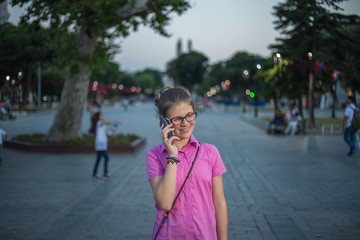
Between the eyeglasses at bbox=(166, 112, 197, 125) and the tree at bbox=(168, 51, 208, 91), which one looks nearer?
the eyeglasses at bbox=(166, 112, 197, 125)

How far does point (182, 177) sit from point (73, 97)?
39.3 ft

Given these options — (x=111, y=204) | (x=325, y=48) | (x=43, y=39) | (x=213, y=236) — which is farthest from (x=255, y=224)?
(x=325, y=48)

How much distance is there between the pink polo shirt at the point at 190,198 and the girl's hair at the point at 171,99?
0.23m

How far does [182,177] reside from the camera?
2.40 metres

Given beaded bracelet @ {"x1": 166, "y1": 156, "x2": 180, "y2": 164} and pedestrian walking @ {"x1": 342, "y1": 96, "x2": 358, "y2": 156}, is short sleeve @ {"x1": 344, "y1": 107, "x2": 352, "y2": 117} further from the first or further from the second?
beaded bracelet @ {"x1": 166, "y1": 156, "x2": 180, "y2": 164}

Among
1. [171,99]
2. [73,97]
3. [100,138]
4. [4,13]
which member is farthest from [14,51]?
[171,99]

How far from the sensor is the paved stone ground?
503 centimetres

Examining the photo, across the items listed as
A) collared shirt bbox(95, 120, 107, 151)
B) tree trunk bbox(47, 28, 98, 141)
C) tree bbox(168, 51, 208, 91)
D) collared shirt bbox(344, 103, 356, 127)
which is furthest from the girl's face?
tree bbox(168, 51, 208, 91)

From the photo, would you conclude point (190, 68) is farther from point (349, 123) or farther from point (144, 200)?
point (144, 200)

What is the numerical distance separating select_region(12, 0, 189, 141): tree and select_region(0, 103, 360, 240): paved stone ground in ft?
9.52

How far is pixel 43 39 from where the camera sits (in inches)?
488

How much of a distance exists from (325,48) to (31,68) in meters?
14.4

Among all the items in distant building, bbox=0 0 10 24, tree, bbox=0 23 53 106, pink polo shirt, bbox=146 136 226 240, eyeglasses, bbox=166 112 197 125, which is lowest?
pink polo shirt, bbox=146 136 226 240

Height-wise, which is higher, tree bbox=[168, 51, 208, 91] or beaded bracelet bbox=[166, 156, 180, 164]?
tree bbox=[168, 51, 208, 91]
